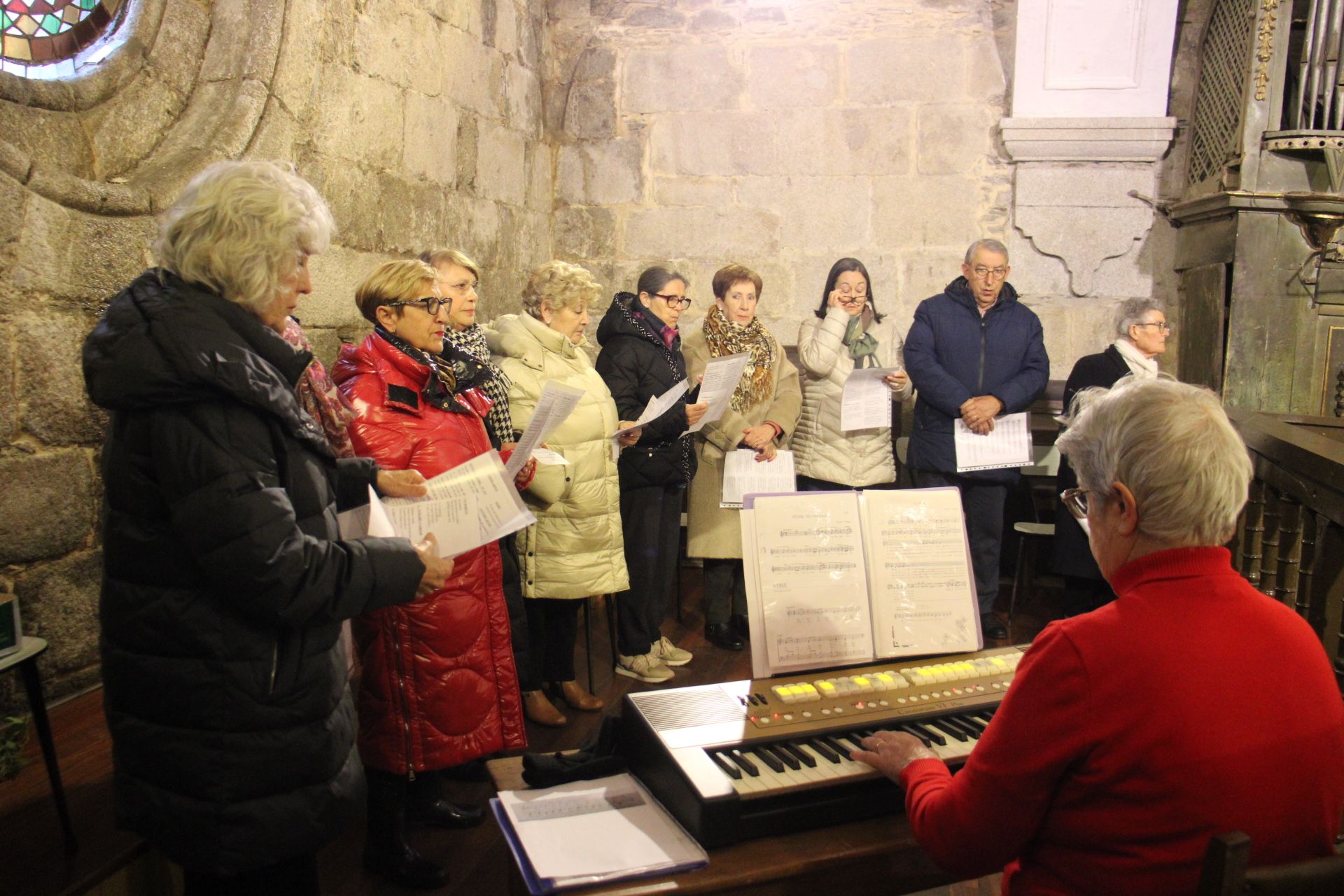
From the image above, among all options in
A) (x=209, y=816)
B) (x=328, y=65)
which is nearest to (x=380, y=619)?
(x=209, y=816)

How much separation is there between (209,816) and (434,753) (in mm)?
910

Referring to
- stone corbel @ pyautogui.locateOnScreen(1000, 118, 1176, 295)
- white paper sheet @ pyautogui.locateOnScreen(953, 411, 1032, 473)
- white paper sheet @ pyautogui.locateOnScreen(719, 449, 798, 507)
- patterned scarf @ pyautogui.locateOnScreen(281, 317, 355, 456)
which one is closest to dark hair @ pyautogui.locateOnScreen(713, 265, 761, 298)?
white paper sheet @ pyautogui.locateOnScreen(719, 449, 798, 507)

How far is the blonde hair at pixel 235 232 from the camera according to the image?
1.43m

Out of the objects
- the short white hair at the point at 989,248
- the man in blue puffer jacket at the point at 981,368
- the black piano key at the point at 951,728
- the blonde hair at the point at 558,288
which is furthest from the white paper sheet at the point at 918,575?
the short white hair at the point at 989,248

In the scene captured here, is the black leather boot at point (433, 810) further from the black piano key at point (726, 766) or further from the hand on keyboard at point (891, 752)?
the hand on keyboard at point (891, 752)

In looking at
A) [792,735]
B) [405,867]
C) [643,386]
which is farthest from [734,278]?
[792,735]

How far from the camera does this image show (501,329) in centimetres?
325

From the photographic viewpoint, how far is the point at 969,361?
3.94 m

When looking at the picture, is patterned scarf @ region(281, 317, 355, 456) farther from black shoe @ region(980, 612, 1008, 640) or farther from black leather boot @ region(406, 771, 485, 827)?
black shoe @ region(980, 612, 1008, 640)

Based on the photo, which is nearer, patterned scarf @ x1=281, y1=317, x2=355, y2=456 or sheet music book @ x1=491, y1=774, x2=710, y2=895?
sheet music book @ x1=491, y1=774, x2=710, y2=895

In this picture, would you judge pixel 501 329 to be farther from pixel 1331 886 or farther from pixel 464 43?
pixel 1331 886

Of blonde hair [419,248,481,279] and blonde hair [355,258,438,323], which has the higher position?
blonde hair [419,248,481,279]

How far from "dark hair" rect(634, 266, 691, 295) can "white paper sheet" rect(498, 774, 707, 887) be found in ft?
7.56

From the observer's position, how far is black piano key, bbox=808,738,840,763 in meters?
1.50
